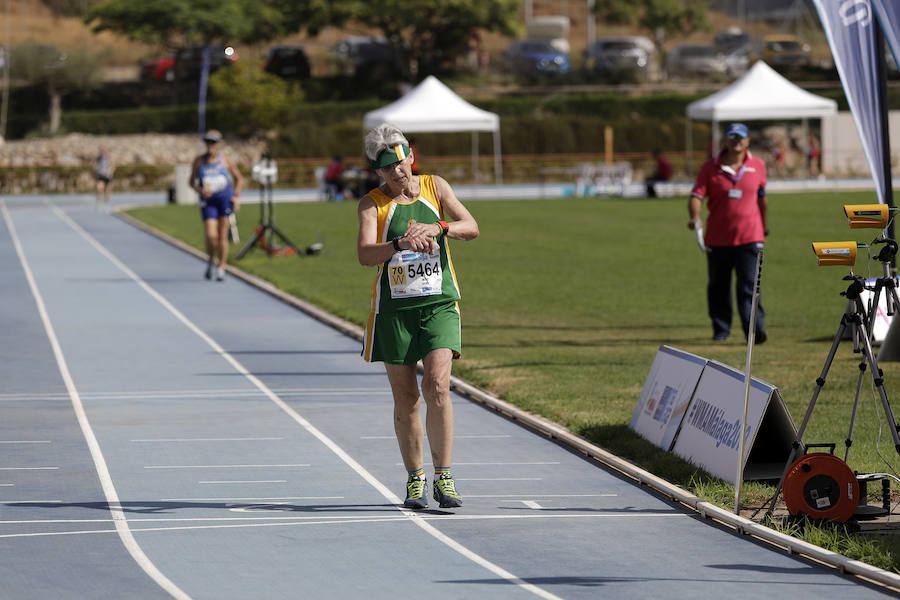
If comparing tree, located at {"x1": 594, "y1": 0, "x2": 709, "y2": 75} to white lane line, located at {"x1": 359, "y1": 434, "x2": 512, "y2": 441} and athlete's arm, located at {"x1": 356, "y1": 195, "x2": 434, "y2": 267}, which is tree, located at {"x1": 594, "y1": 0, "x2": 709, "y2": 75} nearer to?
white lane line, located at {"x1": 359, "y1": 434, "x2": 512, "y2": 441}

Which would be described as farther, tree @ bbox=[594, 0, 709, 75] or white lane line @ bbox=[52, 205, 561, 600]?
tree @ bbox=[594, 0, 709, 75]

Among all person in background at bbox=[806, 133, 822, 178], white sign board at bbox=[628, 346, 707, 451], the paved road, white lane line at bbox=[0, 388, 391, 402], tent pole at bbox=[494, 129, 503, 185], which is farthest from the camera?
tent pole at bbox=[494, 129, 503, 185]

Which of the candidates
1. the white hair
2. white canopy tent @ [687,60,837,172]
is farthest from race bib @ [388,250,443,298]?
white canopy tent @ [687,60,837,172]

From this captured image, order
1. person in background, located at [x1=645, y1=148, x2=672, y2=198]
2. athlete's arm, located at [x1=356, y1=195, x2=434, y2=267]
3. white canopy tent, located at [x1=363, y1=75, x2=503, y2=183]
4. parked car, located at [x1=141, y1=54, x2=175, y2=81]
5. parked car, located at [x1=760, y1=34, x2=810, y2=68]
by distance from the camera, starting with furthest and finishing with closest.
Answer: parked car, located at [x1=141, y1=54, x2=175, y2=81] < parked car, located at [x1=760, y1=34, x2=810, y2=68] < person in background, located at [x1=645, y1=148, x2=672, y2=198] < white canopy tent, located at [x1=363, y1=75, x2=503, y2=183] < athlete's arm, located at [x1=356, y1=195, x2=434, y2=267]

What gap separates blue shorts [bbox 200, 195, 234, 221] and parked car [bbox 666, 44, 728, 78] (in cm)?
5468

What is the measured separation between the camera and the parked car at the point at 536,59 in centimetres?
7175

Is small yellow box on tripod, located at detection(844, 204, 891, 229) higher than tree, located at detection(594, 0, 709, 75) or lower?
lower

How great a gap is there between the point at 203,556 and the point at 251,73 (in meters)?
59.3

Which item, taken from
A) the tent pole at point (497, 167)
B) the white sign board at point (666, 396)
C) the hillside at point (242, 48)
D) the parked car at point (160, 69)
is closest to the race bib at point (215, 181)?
the white sign board at point (666, 396)

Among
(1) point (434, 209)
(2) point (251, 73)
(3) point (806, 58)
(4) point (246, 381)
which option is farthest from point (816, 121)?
(1) point (434, 209)

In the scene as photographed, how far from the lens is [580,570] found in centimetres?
668

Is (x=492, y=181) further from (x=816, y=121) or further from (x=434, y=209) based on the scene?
(x=434, y=209)

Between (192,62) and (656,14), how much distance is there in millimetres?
24504

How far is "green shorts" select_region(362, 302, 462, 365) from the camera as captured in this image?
786 centimetres
